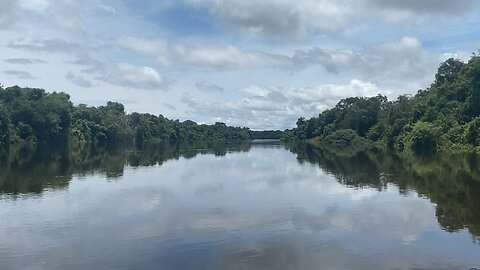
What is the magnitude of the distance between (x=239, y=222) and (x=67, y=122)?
91795mm

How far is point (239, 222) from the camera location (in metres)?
19.4

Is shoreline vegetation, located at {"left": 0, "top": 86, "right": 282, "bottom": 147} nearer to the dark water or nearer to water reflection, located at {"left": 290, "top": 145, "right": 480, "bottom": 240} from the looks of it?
the dark water

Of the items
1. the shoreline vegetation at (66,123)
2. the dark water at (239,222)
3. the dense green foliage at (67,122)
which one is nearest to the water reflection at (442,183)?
the dark water at (239,222)

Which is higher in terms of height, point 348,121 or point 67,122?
point 348,121

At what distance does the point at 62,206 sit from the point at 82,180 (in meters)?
10.4

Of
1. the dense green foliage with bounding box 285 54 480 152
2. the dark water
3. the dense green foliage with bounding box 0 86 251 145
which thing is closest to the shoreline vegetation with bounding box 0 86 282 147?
the dense green foliage with bounding box 0 86 251 145

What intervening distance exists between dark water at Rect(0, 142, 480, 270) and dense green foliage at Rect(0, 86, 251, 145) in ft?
205

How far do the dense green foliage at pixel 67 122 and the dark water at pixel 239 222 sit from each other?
62.4 m

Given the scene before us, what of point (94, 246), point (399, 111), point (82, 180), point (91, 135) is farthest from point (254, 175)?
point (91, 135)

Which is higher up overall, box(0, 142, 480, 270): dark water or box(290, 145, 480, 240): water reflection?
box(290, 145, 480, 240): water reflection

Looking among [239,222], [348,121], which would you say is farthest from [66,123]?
[239,222]

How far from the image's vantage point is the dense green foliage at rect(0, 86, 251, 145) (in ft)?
300

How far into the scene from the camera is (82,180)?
32.8 meters

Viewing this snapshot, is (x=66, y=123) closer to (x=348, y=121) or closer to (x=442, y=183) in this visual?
(x=348, y=121)
